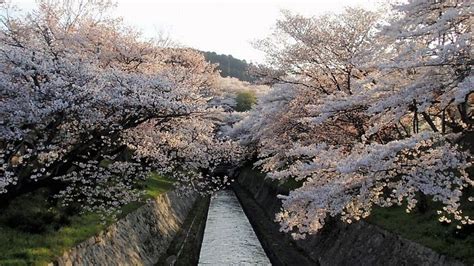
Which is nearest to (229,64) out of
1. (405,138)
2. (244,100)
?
(244,100)

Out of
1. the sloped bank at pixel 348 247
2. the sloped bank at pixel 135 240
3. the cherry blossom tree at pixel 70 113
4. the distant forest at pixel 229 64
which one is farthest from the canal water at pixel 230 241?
the distant forest at pixel 229 64

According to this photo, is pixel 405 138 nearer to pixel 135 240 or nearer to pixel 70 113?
pixel 70 113

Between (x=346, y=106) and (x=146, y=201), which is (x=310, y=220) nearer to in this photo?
(x=346, y=106)

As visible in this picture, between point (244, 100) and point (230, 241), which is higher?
point (244, 100)

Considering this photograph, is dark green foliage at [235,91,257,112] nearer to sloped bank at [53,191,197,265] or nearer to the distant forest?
the distant forest

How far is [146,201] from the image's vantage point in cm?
2538

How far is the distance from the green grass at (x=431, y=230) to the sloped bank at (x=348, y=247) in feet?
0.82

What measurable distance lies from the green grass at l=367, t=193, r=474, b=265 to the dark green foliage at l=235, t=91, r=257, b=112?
71.2 m

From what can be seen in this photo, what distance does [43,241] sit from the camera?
45.6 feet

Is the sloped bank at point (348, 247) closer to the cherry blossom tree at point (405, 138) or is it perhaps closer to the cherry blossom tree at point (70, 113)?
the cherry blossom tree at point (405, 138)

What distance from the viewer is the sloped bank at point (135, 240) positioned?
1490 cm

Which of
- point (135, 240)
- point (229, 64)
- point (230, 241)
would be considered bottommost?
point (230, 241)

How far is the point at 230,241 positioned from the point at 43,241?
15.7 m

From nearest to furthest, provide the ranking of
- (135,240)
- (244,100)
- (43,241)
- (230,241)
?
(43,241)
(135,240)
(230,241)
(244,100)
